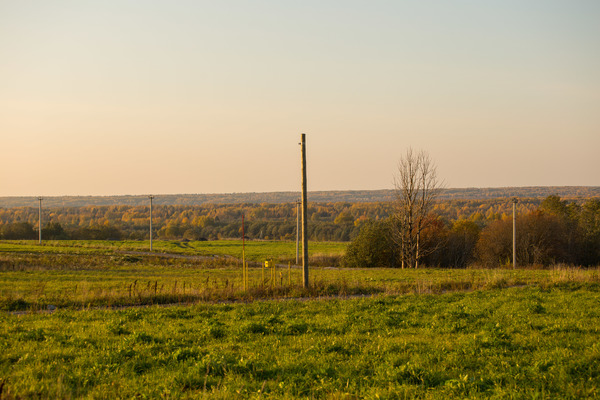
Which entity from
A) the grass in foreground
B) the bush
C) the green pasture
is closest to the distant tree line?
the bush

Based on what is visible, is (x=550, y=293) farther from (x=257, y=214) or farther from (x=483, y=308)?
(x=257, y=214)

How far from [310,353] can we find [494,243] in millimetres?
51153

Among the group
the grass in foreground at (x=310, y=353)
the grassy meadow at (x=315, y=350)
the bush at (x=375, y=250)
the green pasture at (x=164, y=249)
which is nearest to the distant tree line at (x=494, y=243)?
the bush at (x=375, y=250)

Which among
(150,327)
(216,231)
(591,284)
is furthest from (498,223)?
(216,231)

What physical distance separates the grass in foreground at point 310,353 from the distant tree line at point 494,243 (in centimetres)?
3657

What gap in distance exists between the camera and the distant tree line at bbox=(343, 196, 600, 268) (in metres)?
51.4

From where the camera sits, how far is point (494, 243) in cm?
5566

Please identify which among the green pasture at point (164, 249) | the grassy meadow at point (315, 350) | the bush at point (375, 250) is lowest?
the green pasture at point (164, 249)

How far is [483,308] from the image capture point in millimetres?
14633

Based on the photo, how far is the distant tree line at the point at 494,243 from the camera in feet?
169

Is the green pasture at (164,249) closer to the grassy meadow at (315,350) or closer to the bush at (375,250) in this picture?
the bush at (375,250)

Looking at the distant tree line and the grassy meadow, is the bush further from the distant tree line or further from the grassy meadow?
the grassy meadow

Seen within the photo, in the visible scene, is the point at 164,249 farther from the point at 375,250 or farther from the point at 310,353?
the point at 310,353

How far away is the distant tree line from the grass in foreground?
1440 inches
